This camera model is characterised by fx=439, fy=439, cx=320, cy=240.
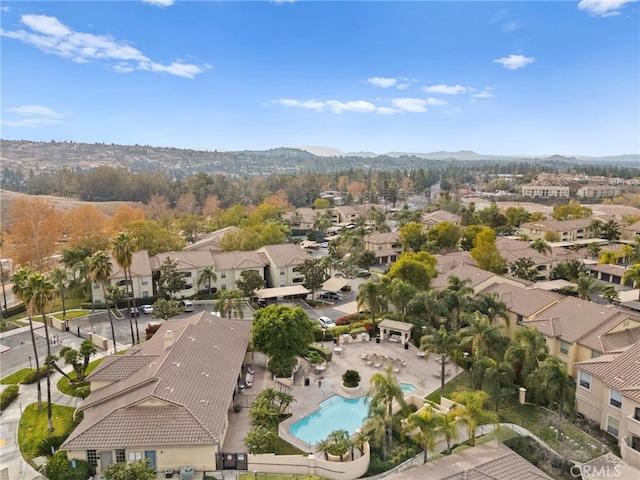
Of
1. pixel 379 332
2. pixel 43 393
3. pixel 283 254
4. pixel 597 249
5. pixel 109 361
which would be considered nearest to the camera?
pixel 109 361

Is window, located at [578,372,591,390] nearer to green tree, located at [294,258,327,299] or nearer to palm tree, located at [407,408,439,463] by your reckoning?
palm tree, located at [407,408,439,463]

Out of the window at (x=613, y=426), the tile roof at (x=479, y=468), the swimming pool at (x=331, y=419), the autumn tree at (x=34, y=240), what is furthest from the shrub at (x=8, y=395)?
the window at (x=613, y=426)

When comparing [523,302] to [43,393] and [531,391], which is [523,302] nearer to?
[531,391]

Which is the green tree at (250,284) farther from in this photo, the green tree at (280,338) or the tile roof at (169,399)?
the tile roof at (169,399)

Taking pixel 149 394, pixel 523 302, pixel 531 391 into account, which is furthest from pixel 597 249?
pixel 149 394

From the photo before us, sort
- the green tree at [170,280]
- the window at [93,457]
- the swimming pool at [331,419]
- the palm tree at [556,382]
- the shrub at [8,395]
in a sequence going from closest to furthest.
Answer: the window at [93,457] → the palm tree at [556,382] → the swimming pool at [331,419] → the shrub at [8,395] → the green tree at [170,280]
